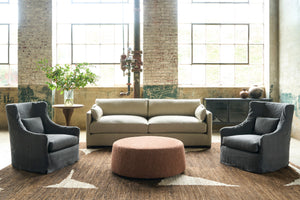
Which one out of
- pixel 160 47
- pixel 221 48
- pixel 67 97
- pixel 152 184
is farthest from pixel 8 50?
pixel 152 184

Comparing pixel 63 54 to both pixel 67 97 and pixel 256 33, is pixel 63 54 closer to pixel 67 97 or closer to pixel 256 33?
pixel 67 97

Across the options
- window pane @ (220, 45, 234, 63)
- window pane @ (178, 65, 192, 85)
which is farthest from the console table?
window pane @ (220, 45, 234, 63)

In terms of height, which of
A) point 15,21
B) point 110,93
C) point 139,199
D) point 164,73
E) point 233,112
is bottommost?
point 139,199

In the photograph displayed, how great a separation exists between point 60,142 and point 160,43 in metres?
4.15

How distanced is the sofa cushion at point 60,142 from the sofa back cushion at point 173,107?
2.06 meters

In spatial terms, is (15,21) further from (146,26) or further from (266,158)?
(266,158)

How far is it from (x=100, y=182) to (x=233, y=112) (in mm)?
4283

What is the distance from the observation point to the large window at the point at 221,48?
6.99m

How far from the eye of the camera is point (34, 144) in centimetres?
320

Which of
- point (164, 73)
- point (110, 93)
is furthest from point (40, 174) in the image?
point (164, 73)

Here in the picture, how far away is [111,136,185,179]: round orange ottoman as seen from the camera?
2951 millimetres

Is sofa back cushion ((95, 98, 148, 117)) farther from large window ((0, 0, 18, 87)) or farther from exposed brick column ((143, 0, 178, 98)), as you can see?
large window ((0, 0, 18, 87))

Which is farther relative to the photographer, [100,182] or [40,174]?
[40,174]

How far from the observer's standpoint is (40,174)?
3.17 m
